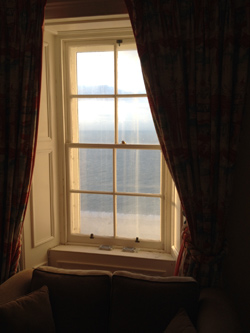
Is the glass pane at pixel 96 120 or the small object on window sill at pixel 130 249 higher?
the glass pane at pixel 96 120

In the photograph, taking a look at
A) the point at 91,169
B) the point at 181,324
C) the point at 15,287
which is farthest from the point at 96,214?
the point at 181,324

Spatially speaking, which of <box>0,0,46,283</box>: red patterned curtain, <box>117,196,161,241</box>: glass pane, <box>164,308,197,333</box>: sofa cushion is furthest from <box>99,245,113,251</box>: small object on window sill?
<box>164,308,197,333</box>: sofa cushion

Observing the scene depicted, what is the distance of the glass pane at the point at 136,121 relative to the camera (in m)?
2.64

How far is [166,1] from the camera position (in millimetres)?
2014

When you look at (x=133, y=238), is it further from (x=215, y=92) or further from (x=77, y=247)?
(x=215, y=92)

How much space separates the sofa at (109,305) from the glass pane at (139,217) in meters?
0.86

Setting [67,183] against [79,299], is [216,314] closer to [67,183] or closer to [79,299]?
[79,299]

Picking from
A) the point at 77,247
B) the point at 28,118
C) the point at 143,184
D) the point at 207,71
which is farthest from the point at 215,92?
the point at 77,247

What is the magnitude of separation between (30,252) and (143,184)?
1088 mm

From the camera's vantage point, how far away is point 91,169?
2.80m

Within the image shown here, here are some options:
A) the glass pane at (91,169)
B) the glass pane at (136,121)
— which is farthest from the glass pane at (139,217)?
the glass pane at (136,121)

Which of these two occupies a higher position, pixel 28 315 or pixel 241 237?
pixel 241 237

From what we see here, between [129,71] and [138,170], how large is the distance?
0.84 m

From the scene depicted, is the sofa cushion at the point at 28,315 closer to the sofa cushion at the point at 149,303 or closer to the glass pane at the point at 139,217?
the sofa cushion at the point at 149,303
